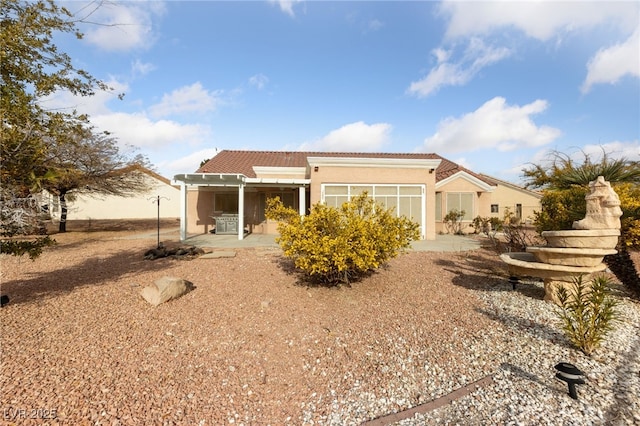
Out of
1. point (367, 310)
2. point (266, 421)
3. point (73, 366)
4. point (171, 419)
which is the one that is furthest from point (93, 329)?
point (367, 310)

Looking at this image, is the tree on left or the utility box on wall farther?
the utility box on wall

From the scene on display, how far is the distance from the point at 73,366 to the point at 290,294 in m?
3.49

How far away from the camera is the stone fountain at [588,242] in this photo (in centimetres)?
467

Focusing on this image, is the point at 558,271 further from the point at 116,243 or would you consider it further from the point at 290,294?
the point at 116,243

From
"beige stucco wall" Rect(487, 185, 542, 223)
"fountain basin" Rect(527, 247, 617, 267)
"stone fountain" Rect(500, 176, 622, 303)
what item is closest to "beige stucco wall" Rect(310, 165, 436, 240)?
"stone fountain" Rect(500, 176, 622, 303)

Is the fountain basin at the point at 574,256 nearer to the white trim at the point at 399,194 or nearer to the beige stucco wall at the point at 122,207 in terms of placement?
the white trim at the point at 399,194

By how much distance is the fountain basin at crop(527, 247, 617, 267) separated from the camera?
4.58 m

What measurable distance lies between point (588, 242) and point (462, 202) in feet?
41.2

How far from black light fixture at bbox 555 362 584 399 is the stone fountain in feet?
8.63

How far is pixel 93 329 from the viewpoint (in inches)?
164

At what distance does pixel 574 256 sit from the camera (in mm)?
4719

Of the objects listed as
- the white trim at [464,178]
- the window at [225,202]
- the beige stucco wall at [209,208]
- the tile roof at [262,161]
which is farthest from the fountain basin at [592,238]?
the window at [225,202]

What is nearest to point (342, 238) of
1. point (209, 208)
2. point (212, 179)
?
point (212, 179)

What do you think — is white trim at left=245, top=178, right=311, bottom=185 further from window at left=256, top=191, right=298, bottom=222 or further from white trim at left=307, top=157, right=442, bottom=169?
window at left=256, top=191, right=298, bottom=222
